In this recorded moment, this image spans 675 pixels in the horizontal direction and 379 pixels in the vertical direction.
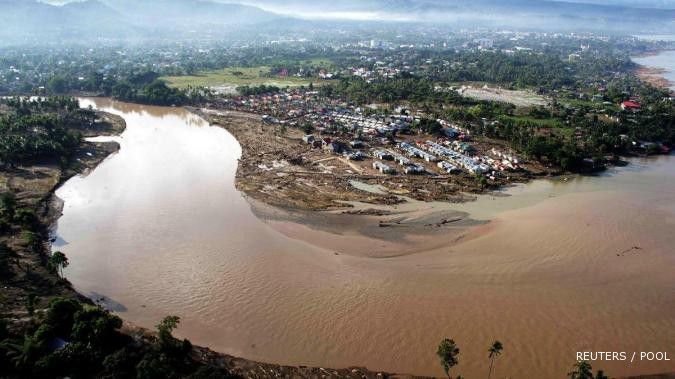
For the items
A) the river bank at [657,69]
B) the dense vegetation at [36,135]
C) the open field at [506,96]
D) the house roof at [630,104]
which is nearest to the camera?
the dense vegetation at [36,135]

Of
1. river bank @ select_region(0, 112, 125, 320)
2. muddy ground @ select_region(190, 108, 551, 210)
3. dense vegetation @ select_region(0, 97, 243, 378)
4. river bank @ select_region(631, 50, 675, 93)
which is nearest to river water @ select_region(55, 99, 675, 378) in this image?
river bank @ select_region(0, 112, 125, 320)

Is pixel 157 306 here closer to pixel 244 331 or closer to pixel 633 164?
pixel 244 331

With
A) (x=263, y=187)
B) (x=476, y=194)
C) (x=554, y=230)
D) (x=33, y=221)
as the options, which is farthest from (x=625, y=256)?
(x=33, y=221)

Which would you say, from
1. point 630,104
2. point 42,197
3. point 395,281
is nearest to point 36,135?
point 42,197

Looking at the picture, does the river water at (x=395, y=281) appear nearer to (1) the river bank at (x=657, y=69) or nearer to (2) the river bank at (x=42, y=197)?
(2) the river bank at (x=42, y=197)

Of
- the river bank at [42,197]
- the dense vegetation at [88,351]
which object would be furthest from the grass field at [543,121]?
the dense vegetation at [88,351]

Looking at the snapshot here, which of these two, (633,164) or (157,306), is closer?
(157,306)
